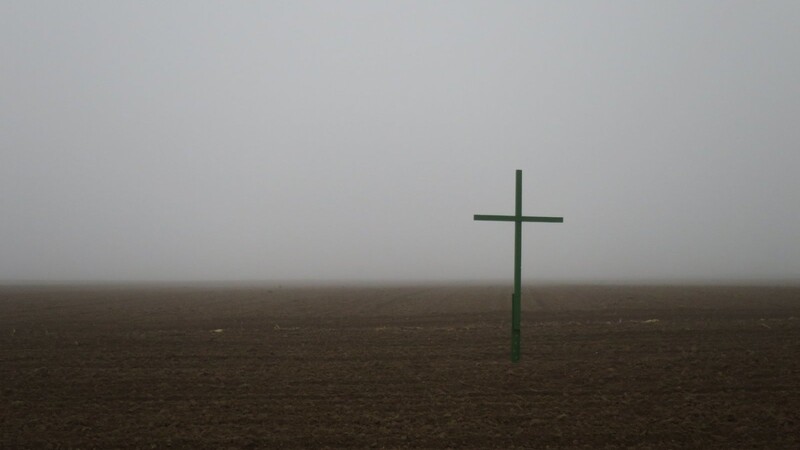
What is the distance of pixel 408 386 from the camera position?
833cm

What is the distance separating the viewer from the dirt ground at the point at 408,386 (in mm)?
6305

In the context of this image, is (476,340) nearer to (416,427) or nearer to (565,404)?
(565,404)

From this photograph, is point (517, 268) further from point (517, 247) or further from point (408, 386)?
point (408, 386)

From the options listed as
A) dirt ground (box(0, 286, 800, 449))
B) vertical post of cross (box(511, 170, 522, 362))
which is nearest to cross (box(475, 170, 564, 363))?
vertical post of cross (box(511, 170, 522, 362))

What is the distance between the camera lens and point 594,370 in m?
9.02

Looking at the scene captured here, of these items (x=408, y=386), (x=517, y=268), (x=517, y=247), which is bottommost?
(x=408, y=386)

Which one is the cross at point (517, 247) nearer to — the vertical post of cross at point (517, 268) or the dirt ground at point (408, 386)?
the vertical post of cross at point (517, 268)

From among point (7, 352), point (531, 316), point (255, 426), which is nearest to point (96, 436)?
point (255, 426)

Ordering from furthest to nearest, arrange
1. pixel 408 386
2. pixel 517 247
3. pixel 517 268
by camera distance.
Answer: pixel 517 247 < pixel 517 268 < pixel 408 386

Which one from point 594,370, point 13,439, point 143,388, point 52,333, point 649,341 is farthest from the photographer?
point 52,333

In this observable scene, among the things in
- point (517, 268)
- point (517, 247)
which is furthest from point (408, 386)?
point (517, 247)

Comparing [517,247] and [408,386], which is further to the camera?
[517,247]

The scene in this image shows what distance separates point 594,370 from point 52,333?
14700mm

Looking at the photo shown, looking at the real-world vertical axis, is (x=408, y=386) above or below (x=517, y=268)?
below
